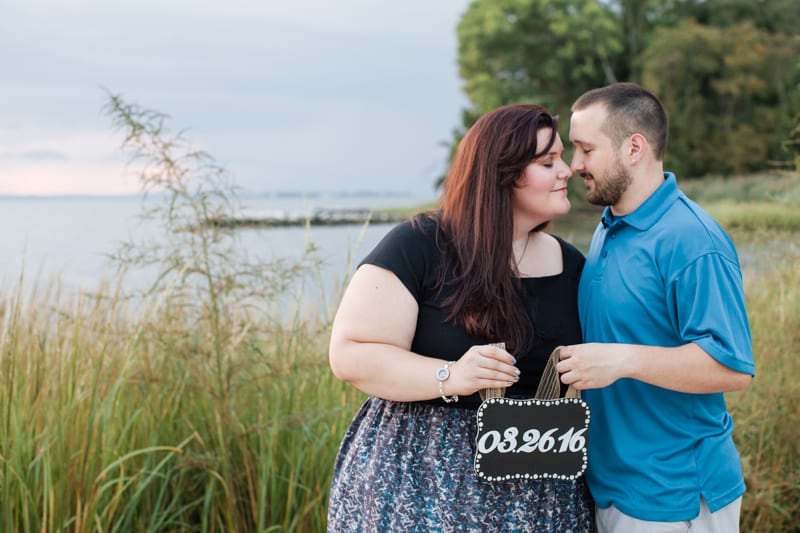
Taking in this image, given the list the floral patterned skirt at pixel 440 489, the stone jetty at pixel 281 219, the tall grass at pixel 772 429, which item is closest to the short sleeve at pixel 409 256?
the floral patterned skirt at pixel 440 489

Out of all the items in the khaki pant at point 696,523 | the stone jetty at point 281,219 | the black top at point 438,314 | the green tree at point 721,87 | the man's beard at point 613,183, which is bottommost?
the khaki pant at point 696,523

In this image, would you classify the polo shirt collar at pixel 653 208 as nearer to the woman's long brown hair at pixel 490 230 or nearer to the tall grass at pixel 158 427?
the woman's long brown hair at pixel 490 230

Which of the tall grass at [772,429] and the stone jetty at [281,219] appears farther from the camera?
the tall grass at [772,429]

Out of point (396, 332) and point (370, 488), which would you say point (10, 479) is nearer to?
point (370, 488)

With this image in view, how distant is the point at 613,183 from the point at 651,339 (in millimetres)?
417

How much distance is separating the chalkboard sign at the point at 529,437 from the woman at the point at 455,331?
12 cm

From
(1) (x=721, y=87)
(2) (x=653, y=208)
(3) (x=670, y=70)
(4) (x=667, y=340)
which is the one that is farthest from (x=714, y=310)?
(1) (x=721, y=87)

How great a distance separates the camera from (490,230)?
1.95 meters

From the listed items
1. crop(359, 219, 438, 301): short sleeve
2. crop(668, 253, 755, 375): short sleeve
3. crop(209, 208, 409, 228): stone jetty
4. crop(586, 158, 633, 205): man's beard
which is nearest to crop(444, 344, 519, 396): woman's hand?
crop(359, 219, 438, 301): short sleeve

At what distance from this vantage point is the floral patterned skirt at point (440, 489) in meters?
1.92

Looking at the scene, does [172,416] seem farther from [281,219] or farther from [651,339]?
[651,339]

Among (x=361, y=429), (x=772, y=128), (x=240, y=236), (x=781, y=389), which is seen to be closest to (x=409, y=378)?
(x=361, y=429)

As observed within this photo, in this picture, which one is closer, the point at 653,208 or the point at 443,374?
the point at 443,374

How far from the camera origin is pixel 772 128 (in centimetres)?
3403
